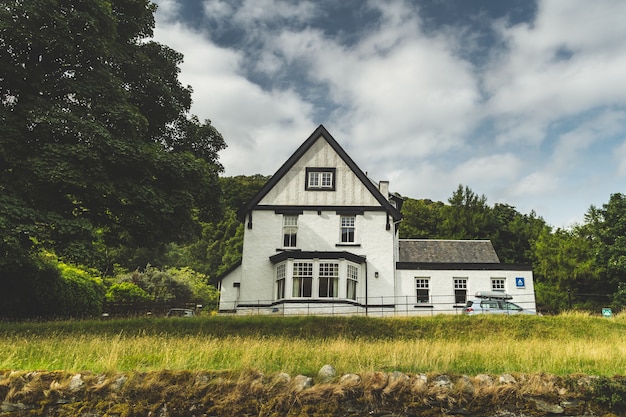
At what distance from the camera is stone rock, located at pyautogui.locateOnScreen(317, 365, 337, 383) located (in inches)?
326

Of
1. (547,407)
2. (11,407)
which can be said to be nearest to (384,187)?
(547,407)

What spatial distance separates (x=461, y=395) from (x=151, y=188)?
14.4 meters

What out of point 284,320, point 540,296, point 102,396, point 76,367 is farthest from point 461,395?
point 540,296

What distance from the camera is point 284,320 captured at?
20875mm

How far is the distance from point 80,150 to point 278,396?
12.8 meters

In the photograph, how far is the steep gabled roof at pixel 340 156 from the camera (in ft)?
97.7

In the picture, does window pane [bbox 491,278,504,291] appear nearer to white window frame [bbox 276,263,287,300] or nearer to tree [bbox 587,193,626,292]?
white window frame [bbox 276,263,287,300]

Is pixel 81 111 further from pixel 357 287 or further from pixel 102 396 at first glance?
pixel 357 287

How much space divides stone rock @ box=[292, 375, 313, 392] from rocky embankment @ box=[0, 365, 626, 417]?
16mm

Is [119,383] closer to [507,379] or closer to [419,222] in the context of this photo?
[507,379]

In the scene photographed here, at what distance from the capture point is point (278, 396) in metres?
7.85

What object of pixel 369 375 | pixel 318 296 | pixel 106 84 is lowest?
pixel 369 375

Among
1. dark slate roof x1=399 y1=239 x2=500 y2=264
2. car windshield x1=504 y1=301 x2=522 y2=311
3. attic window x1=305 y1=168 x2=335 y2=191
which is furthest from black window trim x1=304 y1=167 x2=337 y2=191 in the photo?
car windshield x1=504 y1=301 x2=522 y2=311

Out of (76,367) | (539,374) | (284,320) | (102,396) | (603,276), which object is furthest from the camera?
(603,276)
